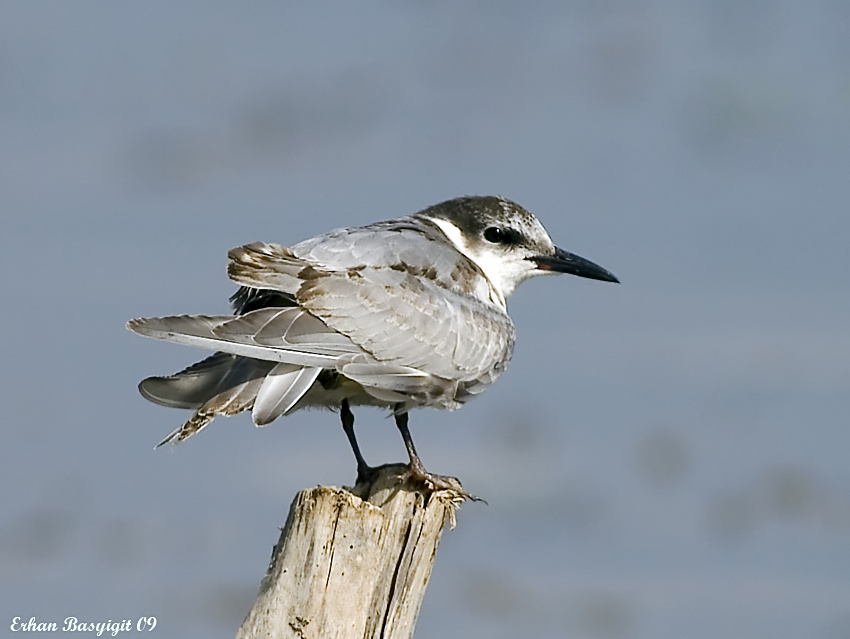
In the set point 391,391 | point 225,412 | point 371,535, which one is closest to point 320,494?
point 371,535

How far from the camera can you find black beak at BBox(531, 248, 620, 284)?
966cm

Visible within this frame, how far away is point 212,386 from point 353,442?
149 centimetres

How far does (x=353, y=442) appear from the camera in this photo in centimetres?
870

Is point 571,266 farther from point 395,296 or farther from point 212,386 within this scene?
point 212,386

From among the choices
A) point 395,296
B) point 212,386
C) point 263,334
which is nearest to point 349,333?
point 395,296

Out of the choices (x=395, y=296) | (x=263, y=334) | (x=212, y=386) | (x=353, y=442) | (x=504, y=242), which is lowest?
(x=353, y=442)

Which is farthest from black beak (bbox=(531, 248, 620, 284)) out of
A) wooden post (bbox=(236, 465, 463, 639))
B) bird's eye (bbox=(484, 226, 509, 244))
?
wooden post (bbox=(236, 465, 463, 639))

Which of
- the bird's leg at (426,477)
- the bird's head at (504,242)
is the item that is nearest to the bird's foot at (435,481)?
the bird's leg at (426,477)

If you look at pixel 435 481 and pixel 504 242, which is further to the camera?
pixel 504 242

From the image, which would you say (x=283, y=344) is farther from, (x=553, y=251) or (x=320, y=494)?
(x=553, y=251)

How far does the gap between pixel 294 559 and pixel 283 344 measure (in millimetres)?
1329

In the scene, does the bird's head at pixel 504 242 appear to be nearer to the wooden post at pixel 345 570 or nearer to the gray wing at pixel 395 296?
the gray wing at pixel 395 296

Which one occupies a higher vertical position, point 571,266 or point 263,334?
point 571,266

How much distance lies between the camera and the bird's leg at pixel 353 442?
821 cm
